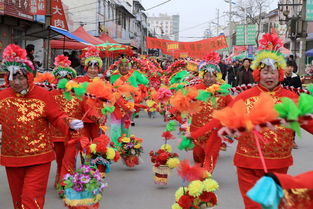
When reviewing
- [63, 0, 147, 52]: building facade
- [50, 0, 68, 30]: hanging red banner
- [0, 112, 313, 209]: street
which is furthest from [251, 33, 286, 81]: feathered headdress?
[63, 0, 147, 52]: building facade

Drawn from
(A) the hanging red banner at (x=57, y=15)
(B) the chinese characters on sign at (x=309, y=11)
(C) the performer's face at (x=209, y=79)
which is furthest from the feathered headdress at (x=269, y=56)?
(B) the chinese characters on sign at (x=309, y=11)

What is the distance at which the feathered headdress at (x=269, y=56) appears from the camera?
4570mm

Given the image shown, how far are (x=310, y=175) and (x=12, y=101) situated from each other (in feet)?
9.41

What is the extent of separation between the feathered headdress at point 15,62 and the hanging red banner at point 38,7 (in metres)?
14.9

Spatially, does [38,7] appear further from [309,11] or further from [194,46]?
[309,11]

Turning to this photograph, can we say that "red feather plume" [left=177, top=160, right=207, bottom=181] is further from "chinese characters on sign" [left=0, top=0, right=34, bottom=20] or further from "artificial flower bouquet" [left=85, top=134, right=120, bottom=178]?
"chinese characters on sign" [left=0, top=0, right=34, bottom=20]

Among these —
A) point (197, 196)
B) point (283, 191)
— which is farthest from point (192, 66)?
point (283, 191)

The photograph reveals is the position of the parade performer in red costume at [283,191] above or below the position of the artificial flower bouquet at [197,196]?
above

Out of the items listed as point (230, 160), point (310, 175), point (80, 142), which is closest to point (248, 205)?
point (310, 175)

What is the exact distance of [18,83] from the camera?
4.54 meters

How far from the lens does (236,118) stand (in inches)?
110

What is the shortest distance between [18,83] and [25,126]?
16.7 inches

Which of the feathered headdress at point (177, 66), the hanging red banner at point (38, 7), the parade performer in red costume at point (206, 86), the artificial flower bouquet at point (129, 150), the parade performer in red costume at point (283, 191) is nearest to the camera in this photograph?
the parade performer in red costume at point (283, 191)

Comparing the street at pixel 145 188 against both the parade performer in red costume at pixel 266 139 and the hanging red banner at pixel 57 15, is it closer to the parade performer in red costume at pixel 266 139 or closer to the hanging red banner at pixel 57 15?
the parade performer in red costume at pixel 266 139
